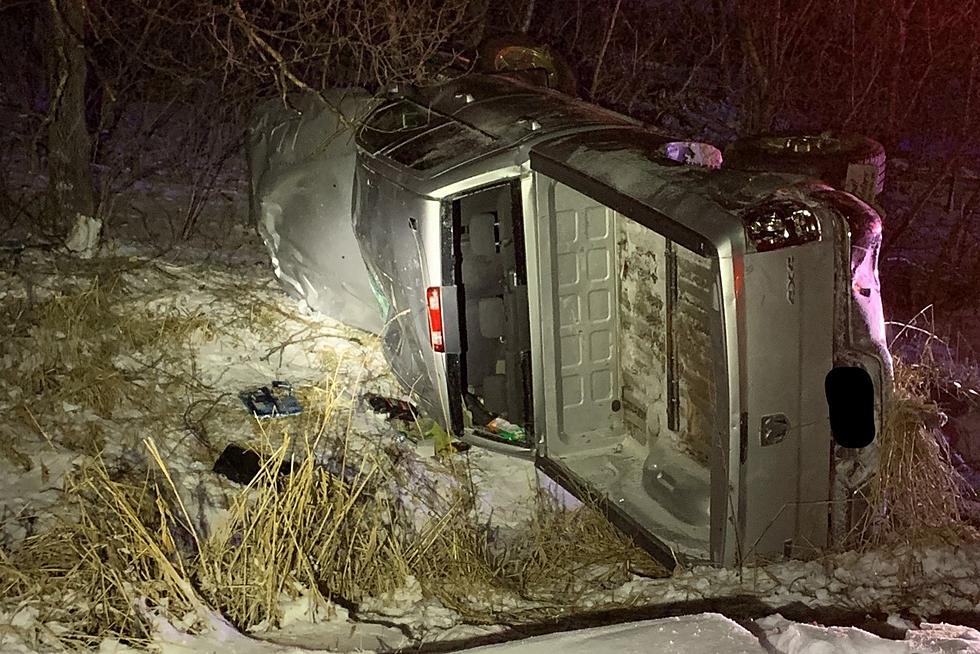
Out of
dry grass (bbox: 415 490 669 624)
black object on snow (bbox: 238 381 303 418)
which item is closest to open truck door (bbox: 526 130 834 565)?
dry grass (bbox: 415 490 669 624)

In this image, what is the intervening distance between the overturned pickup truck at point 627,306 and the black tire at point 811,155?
0.68 metres

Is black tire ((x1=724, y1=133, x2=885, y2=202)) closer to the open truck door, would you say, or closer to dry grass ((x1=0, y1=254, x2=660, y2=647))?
the open truck door

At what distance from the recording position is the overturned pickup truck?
452cm

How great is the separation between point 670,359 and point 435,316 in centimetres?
129

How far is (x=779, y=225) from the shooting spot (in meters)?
4.44

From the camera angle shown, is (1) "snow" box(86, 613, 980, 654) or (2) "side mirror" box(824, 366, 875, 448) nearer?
(1) "snow" box(86, 613, 980, 654)

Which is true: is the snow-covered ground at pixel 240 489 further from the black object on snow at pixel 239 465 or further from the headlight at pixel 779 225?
the headlight at pixel 779 225

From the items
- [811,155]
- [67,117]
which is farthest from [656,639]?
[67,117]

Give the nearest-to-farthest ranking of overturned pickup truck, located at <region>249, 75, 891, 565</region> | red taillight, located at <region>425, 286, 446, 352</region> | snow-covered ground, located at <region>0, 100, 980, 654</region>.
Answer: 1. snow-covered ground, located at <region>0, 100, 980, 654</region>
2. overturned pickup truck, located at <region>249, 75, 891, 565</region>
3. red taillight, located at <region>425, 286, 446, 352</region>

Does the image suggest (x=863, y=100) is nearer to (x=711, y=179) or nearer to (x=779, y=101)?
(x=779, y=101)

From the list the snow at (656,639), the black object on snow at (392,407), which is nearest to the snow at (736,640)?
the snow at (656,639)

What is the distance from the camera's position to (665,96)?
13.6 metres

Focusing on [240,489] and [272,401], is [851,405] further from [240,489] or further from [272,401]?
[272,401]

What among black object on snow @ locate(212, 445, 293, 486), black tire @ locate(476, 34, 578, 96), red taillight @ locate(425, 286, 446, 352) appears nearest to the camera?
black object on snow @ locate(212, 445, 293, 486)
